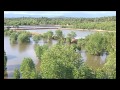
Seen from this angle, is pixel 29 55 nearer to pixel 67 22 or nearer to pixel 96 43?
pixel 96 43

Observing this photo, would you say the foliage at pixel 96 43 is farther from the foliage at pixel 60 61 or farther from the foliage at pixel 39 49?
the foliage at pixel 39 49

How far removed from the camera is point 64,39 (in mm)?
3551

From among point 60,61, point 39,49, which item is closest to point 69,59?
point 60,61

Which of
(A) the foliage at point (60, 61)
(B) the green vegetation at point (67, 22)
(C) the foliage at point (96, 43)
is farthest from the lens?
(C) the foliage at point (96, 43)

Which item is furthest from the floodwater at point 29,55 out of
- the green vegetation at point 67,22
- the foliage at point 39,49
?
the green vegetation at point 67,22

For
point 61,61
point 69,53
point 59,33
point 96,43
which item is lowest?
point 61,61

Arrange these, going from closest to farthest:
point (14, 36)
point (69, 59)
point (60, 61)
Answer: point (14, 36), point (60, 61), point (69, 59)

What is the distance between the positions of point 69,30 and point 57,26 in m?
0.28

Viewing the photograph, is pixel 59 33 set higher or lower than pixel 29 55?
higher

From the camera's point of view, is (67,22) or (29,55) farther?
(29,55)

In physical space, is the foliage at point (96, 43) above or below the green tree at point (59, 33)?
below
